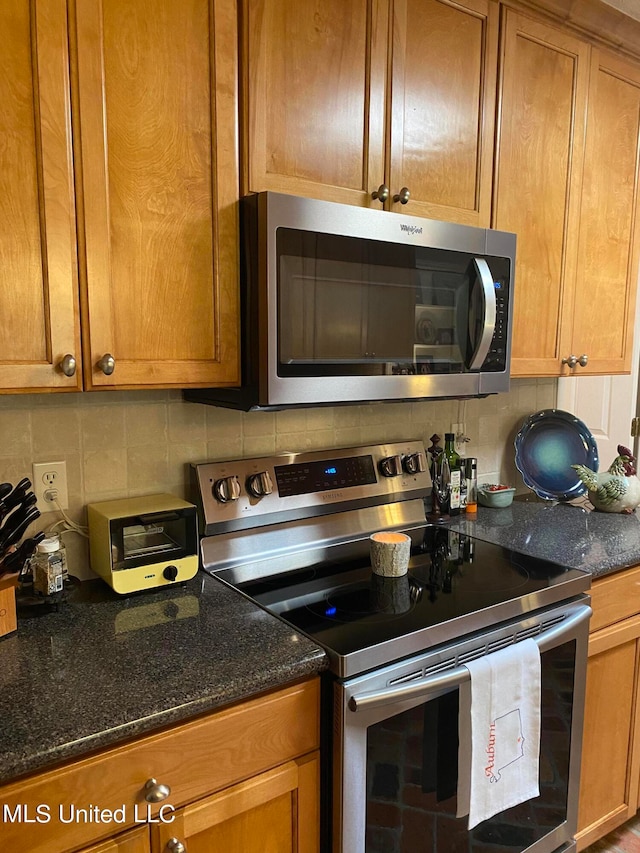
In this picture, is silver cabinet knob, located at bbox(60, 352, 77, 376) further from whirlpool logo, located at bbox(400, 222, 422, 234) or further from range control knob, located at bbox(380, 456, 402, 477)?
range control knob, located at bbox(380, 456, 402, 477)

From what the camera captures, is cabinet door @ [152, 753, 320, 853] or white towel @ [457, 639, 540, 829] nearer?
cabinet door @ [152, 753, 320, 853]

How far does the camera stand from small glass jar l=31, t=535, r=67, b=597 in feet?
4.19

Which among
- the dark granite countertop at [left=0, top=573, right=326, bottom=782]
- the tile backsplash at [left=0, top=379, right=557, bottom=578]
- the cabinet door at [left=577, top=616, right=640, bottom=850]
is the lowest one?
the cabinet door at [left=577, top=616, right=640, bottom=850]

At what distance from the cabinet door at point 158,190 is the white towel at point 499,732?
2.75 feet

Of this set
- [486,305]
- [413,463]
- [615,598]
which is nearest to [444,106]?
[486,305]

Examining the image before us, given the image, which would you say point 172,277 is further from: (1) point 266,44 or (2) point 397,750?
(2) point 397,750

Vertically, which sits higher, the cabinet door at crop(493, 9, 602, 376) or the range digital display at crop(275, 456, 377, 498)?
the cabinet door at crop(493, 9, 602, 376)

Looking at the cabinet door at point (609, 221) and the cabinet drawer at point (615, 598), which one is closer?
the cabinet drawer at point (615, 598)

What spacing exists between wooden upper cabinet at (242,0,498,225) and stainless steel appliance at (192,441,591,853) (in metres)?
0.71

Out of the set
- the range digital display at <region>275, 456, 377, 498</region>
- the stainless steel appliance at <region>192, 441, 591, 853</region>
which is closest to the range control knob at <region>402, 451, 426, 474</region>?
the stainless steel appliance at <region>192, 441, 591, 853</region>

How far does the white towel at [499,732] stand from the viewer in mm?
1269

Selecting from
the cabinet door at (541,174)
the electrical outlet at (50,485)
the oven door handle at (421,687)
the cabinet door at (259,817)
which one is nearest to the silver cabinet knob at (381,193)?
the cabinet door at (541,174)

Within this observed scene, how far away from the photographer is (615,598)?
1.66 metres

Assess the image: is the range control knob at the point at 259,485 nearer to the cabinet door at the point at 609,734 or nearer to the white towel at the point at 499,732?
the white towel at the point at 499,732
